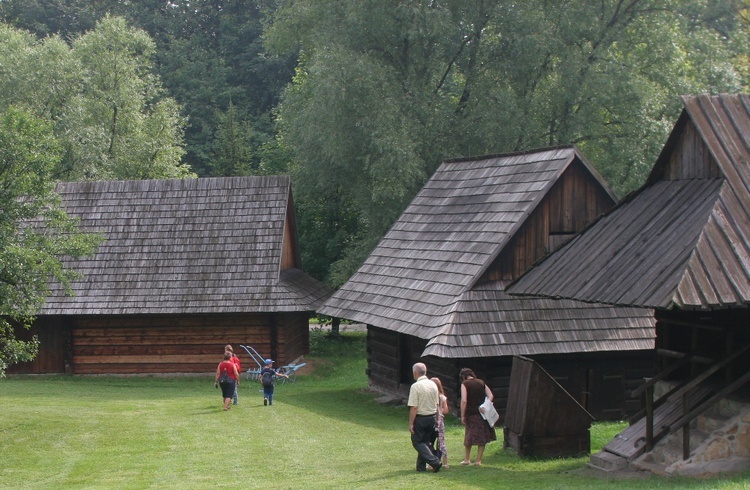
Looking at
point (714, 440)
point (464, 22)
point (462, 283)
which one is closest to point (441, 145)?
point (464, 22)

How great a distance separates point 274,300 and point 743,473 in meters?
16.6

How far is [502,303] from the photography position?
62.2 feet

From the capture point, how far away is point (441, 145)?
30.0m

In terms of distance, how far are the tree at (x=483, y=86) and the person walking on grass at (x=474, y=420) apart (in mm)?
15094

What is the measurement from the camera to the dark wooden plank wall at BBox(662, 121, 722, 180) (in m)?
12.3

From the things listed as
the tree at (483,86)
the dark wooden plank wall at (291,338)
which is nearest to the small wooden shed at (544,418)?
the dark wooden plank wall at (291,338)

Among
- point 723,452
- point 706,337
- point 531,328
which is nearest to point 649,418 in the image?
point 723,452

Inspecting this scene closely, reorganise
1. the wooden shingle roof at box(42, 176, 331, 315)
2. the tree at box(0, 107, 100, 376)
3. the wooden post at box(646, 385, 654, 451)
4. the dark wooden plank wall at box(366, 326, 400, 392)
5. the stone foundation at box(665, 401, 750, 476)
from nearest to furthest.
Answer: the stone foundation at box(665, 401, 750, 476), the wooden post at box(646, 385, 654, 451), the tree at box(0, 107, 100, 376), the dark wooden plank wall at box(366, 326, 400, 392), the wooden shingle roof at box(42, 176, 331, 315)

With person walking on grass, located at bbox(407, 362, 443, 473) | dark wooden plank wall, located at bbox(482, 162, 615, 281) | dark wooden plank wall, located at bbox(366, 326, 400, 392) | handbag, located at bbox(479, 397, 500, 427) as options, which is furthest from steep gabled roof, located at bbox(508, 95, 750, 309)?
dark wooden plank wall, located at bbox(366, 326, 400, 392)

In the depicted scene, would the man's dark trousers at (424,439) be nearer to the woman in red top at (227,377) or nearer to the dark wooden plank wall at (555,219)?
the dark wooden plank wall at (555,219)

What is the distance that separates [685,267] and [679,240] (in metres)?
0.82

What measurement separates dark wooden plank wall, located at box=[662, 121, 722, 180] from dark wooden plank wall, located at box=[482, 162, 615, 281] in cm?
661

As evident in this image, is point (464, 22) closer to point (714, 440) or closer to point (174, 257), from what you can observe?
point (174, 257)

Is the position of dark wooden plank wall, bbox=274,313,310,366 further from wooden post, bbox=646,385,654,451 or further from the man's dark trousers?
wooden post, bbox=646,385,654,451
